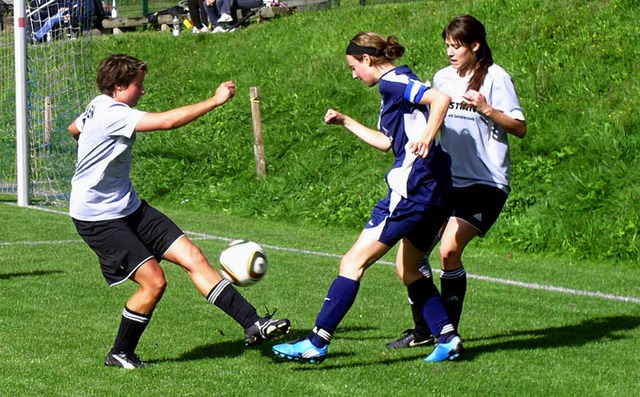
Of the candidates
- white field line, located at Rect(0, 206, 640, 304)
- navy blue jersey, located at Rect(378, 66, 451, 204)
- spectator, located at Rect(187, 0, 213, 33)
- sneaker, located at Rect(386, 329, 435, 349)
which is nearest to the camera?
navy blue jersey, located at Rect(378, 66, 451, 204)

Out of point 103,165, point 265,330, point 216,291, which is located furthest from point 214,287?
point 103,165

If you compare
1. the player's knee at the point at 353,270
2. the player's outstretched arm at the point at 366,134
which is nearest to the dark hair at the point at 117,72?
the player's outstretched arm at the point at 366,134

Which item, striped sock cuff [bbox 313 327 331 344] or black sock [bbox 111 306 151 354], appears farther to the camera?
black sock [bbox 111 306 151 354]

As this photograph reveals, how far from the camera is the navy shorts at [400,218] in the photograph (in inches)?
245

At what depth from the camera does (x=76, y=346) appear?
7.03 m

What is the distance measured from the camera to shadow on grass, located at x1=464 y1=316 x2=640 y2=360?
713 centimetres

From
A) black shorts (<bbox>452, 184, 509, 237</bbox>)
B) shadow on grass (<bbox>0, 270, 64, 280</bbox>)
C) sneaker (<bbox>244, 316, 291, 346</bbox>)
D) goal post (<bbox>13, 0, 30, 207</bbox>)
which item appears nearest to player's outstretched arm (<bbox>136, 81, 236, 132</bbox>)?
sneaker (<bbox>244, 316, 291, 346</bbox>)

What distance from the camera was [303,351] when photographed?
247 inches

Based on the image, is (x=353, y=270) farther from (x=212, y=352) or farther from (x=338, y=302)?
(x=212, y=352)

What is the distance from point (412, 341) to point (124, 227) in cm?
201

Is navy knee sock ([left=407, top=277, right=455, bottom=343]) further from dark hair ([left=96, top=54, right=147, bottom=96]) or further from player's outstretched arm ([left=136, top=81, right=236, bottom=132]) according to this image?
dark hair ([left=96, top=54, right=147, bottom=96])

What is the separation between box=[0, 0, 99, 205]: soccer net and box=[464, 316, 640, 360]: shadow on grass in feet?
36.2

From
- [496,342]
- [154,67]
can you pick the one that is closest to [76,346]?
[496,342]

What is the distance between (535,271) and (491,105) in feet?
15.7
